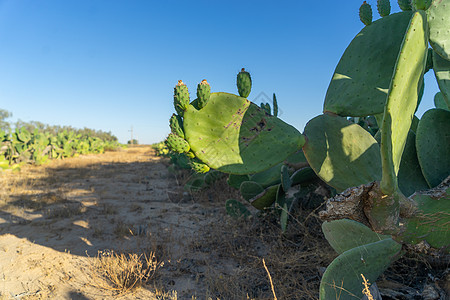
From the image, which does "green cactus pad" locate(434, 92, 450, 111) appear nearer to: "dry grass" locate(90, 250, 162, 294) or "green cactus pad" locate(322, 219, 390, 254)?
"green cactus pad" locate(322, 219, 390, 254)

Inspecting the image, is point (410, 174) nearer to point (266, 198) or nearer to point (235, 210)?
point (266, 198)

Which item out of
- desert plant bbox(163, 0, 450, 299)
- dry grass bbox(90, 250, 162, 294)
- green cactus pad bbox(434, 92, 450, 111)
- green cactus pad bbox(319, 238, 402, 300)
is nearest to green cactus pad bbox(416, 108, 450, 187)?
desert plant bbox(163, 0, 450, 299)

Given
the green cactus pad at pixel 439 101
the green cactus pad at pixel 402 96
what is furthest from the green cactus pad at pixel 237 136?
the green cactus pad at pixel 439 101

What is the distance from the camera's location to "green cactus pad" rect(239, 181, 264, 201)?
2994 millimetres

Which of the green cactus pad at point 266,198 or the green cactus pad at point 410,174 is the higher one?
the green cactus pad at point 410,174

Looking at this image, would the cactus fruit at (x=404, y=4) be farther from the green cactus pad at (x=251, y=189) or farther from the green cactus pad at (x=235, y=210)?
the green cactus pad at (x=235, y=210)

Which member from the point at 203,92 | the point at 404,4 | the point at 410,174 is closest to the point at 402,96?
the point at 410,174

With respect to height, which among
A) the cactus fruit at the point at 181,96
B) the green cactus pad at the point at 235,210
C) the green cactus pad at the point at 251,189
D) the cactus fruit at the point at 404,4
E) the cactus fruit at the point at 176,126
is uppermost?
the cactus fruit at the point at 404,4

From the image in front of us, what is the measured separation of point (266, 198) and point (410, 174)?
4.46 feet

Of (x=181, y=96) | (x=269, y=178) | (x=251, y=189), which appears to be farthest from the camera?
(x=269, y=178)

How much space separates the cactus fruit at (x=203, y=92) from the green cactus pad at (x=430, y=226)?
138cm

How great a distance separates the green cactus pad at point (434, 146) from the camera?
1.75 m

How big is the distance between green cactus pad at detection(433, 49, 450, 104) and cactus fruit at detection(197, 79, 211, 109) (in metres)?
1.43

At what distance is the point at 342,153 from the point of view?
1.80m
